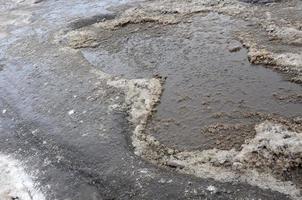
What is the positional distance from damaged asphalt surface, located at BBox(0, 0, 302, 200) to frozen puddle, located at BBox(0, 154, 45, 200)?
1 cm

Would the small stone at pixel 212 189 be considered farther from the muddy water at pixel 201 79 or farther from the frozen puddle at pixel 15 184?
the frozen puddle at pixel 15 184

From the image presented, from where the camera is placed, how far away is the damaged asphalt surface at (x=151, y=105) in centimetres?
413

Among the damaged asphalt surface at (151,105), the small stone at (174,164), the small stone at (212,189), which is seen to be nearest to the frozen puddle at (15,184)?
the damaged asphalt surface at (151,105)

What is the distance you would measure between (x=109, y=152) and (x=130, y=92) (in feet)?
3.68

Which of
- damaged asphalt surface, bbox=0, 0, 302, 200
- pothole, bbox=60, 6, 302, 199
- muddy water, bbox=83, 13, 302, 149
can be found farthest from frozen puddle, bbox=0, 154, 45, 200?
muddy water, bbox=83, 13, 302, 149

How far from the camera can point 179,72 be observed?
19.1ft

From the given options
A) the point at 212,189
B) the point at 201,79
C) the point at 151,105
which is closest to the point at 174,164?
the point at 212,189

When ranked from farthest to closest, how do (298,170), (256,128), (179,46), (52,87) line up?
(179,46) → (52,87) → (256,128) → (298,170)

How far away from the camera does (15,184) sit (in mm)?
4418

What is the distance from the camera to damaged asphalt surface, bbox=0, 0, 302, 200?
4129 mm

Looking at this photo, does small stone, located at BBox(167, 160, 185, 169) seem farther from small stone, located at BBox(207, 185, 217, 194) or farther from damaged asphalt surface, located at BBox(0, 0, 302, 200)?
small stone, located at BBox(207, 185, 217, 194)

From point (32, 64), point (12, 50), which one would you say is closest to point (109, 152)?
point (32, 64)

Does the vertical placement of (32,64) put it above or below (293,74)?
below

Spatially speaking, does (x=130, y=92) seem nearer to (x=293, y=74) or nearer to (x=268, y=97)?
(x=268, y=97)
